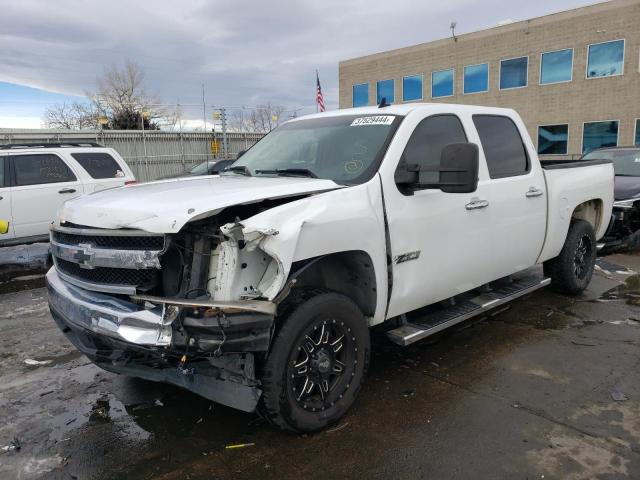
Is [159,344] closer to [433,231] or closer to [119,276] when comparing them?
[119,276]

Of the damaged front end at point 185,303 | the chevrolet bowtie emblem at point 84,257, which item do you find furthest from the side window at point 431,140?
the chevrolet bowtie emblem at point 84,257

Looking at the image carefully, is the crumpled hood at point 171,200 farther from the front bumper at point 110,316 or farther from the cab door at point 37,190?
the cab door at point 37,190

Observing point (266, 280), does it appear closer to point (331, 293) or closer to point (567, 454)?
point (331, 293)

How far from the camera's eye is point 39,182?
28.7 ft

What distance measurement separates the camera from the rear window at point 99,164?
9.19 m

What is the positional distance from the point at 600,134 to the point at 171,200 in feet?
82.6

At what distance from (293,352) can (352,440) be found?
0.70 m

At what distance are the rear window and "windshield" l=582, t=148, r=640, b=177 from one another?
8.94m

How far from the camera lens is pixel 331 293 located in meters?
3.18

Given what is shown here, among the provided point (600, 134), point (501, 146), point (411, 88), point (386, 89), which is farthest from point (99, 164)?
point (386, 89)

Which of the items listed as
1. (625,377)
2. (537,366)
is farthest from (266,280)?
(625,377)

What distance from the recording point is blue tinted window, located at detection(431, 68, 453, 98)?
28.4 metres

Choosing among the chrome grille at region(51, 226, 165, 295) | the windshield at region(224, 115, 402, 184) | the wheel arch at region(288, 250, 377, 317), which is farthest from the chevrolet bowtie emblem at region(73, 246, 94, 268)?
the windshield at region(224, 115, 402, 184)

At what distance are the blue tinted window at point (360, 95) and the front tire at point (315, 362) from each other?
30.0 metres
